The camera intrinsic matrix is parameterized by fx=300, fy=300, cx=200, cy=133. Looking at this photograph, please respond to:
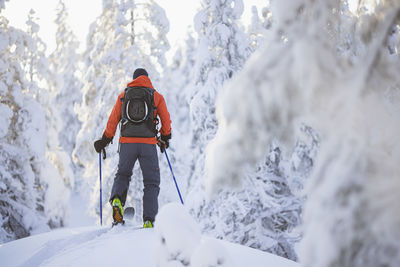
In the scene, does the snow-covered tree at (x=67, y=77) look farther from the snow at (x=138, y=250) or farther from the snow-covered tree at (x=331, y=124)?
the snow-covered tree at (x=331, y=124)

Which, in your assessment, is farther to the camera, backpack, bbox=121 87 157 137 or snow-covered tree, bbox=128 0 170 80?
snow-covered tree, bbox=128 0 170 80

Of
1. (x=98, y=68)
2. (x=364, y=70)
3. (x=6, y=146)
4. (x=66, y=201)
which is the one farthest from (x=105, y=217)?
(x=364, y=70)

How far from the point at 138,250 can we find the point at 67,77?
2821 centimetres

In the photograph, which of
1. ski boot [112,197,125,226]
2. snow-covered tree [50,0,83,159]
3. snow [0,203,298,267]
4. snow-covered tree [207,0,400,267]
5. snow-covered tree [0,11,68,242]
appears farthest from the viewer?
snow-covered tree [50,0,83,159]

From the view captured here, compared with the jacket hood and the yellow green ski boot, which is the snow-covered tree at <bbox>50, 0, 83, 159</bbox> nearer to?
the jacket hood

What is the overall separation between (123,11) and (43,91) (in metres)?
4.39

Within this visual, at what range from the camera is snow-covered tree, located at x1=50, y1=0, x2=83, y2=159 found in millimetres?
27438

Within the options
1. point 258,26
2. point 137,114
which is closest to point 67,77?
point 258,26

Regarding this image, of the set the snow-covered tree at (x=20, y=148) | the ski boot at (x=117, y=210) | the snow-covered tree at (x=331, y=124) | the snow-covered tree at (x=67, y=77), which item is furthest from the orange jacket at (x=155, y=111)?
the snow-covered tree at (x=67, y=77)

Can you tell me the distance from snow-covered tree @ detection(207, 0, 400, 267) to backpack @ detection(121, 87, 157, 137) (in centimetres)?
319

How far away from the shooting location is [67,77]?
28016mm

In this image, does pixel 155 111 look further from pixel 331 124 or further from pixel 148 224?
pixel 331 124

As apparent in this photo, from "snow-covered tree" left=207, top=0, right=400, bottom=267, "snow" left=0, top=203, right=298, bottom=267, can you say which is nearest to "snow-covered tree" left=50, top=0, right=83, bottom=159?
"snow" left=0, top=203, right=298, bottom=267

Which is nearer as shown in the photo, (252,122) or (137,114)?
(252,122)
